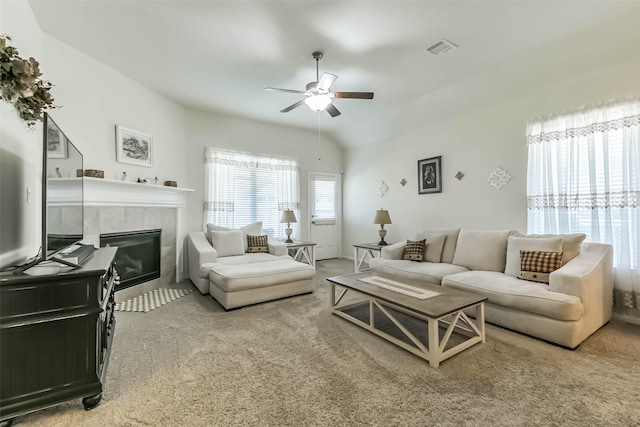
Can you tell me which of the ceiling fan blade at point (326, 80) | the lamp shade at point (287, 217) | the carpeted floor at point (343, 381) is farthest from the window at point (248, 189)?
the ceiling fan blade at point (326, 80)

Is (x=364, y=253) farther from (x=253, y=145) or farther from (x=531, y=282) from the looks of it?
(x=253, y=145)

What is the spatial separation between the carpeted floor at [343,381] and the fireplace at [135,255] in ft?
3.89

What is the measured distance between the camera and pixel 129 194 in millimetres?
3621

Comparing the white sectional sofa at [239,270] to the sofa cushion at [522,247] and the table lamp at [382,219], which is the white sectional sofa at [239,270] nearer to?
the table lamp at [382,219]

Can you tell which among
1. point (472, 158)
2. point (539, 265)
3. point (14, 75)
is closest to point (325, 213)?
point (472, 158)

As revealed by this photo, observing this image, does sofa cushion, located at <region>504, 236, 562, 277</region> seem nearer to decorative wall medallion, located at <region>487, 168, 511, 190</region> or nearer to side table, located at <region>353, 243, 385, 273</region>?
decorative wall medallion, located at <region>487, 168, 511, 190</region>

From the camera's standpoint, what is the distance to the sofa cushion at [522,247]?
288 centimetres

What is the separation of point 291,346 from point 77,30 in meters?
3.57

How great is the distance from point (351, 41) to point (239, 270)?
2.76 m

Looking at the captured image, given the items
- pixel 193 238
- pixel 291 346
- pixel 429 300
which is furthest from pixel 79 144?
pixel 429 300

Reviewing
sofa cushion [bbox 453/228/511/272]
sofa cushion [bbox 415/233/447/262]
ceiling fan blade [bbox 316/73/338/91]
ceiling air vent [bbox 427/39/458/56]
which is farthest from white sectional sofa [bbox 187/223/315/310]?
ceiling air vent [bbox 427/39/458/56]

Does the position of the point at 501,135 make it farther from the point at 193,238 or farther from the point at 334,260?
the point at 193,238

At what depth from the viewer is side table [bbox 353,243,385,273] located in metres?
4.84

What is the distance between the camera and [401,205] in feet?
17.2
